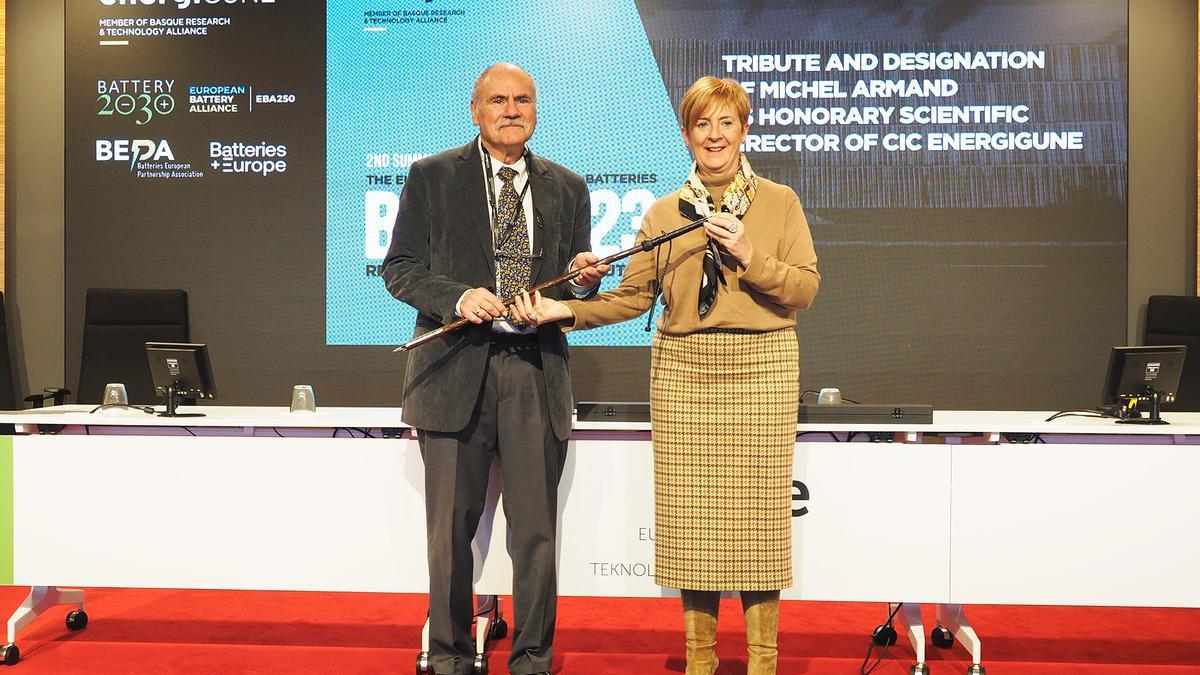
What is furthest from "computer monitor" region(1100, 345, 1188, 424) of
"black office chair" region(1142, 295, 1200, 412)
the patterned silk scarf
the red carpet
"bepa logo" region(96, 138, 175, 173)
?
"bepa logo" region(96, 138, 175, 173)

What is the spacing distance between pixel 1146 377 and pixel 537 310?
2136 mm

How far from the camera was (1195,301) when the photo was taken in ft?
16.7

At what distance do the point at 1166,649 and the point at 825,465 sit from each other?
5.03 feet

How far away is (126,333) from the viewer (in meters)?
5.45

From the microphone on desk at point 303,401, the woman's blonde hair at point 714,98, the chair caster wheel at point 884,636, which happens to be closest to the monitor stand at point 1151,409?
the chair caster wheel at point 884,636

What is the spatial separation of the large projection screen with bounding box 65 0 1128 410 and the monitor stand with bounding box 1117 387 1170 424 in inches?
81.7

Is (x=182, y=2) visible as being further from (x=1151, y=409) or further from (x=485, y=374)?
(x=1151, y=409)

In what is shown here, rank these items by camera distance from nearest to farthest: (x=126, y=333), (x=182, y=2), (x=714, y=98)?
(x=714, y=98) → (x=126, y=333) → (x=182, y=2)

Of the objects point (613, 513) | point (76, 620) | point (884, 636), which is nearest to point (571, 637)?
point (613, 513)

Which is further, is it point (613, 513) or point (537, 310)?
point (613, 513)

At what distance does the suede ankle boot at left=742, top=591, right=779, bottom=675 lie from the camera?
2443 millimetres

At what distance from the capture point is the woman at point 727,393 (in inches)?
97.8

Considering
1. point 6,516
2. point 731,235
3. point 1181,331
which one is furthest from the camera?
point 1181,331

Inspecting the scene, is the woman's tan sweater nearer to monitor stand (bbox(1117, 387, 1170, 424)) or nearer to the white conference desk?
the white conference desk
